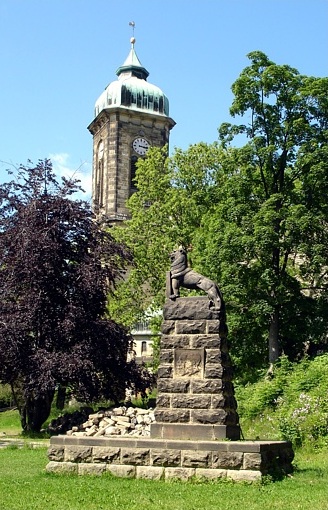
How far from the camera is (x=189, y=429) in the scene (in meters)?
11.2

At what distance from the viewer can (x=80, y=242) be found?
25328mm

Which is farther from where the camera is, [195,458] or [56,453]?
[56,453]

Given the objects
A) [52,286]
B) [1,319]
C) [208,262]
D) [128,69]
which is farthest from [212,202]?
[128,69]

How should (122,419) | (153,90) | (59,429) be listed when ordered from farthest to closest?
(153,90), (59,429), (122,419)

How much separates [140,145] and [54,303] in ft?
123

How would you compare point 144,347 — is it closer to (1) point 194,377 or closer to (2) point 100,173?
(2) point 100,173

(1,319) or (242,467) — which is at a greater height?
(1,319)

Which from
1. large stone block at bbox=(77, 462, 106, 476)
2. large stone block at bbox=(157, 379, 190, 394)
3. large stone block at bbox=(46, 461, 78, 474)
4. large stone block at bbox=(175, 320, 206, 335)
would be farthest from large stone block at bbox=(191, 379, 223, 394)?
large stone block at bbox=(46, 461, 78, 474)

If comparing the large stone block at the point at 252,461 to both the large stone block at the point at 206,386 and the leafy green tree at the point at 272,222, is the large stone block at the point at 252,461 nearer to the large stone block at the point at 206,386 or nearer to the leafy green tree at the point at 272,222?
the large stone block at the point at 206,386

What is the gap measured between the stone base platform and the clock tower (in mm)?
45358

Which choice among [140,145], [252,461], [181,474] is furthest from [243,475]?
[140,145]

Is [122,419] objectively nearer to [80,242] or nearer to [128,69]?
[80,242]

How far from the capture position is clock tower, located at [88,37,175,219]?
57844mm

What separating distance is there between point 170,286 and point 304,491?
13.7 ft
